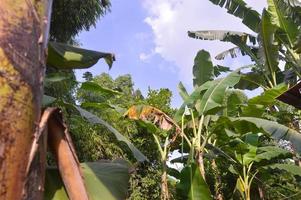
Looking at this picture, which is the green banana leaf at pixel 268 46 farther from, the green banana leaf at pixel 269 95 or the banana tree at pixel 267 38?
the green banana leaf at pixel 269 95

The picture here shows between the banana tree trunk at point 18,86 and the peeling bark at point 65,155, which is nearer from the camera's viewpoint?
the banana tree trunk at point 18,86

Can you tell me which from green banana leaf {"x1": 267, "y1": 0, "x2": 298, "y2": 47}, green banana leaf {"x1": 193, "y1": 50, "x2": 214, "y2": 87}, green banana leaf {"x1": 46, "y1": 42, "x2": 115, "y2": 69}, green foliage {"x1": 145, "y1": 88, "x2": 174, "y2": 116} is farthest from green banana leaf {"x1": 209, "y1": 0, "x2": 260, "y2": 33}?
green banana leaf {"x1": 46, "y1": 42, "x2": 115, "y2": 69}

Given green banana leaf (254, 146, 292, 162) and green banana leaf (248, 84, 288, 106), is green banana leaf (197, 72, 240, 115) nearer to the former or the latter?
green banana leaf (248, 84, 288, 106)

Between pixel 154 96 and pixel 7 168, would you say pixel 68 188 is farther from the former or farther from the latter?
pixel 154 96

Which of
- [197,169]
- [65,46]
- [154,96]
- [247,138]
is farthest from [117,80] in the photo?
[65,46]

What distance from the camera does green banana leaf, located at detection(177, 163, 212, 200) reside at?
19.3 feet

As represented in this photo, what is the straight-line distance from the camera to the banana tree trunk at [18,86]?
0.60 meters

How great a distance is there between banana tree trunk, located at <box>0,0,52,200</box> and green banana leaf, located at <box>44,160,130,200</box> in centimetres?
42

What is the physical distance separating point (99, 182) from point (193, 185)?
16.3 feet

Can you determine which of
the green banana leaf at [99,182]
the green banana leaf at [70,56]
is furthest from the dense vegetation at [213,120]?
the green banana leaf at [99,182]

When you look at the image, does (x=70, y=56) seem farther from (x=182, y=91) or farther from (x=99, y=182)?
(x=182, y=91)

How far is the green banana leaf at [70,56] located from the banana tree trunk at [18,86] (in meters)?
0.69

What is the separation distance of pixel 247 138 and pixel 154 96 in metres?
3.32

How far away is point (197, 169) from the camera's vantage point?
6.00 metres
